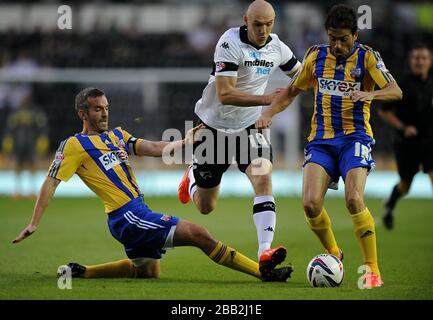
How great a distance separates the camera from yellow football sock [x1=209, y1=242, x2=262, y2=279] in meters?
7.51

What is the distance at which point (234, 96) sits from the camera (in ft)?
26.5

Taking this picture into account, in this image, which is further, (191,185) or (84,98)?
(191,185)

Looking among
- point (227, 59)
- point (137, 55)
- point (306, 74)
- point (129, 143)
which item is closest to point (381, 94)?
point (306, 74)

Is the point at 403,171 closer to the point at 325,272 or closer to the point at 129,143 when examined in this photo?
the point at 325,272

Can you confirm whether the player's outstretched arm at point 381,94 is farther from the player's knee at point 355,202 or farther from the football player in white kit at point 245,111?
the football player in white kit at point 245,111

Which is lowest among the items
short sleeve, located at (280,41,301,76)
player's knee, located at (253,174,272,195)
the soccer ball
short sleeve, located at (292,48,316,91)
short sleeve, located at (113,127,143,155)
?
the soccer ball

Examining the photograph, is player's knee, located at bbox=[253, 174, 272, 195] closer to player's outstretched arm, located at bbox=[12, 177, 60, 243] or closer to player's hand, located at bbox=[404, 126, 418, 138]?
player's outstretched arm, located at bbox=[12, 177, 60, 243]

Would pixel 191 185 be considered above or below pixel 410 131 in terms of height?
below

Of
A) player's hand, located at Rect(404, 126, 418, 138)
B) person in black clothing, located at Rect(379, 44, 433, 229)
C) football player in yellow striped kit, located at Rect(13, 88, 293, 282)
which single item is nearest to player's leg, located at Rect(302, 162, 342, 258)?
football player in yellow striped kit, located at Rect(13, 88, 293, 282)

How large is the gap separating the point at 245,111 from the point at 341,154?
4.75 ft

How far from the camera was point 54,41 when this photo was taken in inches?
873

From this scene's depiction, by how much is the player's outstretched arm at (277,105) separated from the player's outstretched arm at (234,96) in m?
0.05

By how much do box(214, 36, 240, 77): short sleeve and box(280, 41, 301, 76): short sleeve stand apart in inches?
21.3

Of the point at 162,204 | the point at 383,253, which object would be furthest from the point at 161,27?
the point at 383,253
